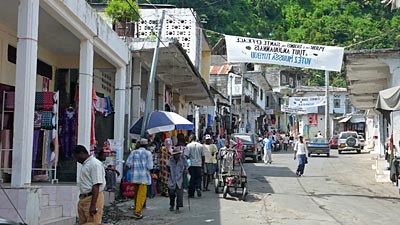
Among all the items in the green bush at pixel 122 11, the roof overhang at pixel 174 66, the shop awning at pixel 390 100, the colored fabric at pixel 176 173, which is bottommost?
the colored fabric at pixel 176 173

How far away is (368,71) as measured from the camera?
20.8 m

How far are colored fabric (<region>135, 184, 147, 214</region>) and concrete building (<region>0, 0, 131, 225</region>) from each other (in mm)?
1393

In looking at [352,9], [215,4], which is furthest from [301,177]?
[352,9]

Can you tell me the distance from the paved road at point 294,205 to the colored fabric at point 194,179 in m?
0.34

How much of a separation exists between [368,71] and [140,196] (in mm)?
12850

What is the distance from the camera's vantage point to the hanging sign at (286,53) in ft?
54.3

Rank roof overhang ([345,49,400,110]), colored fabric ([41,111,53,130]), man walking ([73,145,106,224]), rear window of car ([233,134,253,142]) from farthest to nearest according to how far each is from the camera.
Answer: rear window of car ([233,134,253,142]) → roof overhang ([345,49,400,110]) → colored fabric ([41,111,53,130]) → man walking ([73,145,106,224])

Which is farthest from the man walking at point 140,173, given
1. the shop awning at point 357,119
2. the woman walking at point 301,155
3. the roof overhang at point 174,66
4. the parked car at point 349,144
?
the shop awning at point 357,119

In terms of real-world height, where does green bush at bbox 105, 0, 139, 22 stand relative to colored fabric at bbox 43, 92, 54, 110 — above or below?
above

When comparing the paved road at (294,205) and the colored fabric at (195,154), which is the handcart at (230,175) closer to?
the paved road at (294,205)

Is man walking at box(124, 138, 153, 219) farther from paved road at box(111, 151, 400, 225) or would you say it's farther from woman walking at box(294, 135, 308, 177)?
woman walking at box(294, 135, 308, 177)

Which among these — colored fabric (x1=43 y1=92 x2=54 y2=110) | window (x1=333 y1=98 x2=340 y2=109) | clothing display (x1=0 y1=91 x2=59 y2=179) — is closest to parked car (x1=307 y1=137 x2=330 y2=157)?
clothing display (x1=0 y1=91 x2=59 y2=179)

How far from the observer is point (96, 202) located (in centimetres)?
750

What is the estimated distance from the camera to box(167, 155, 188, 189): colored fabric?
12133 mm
